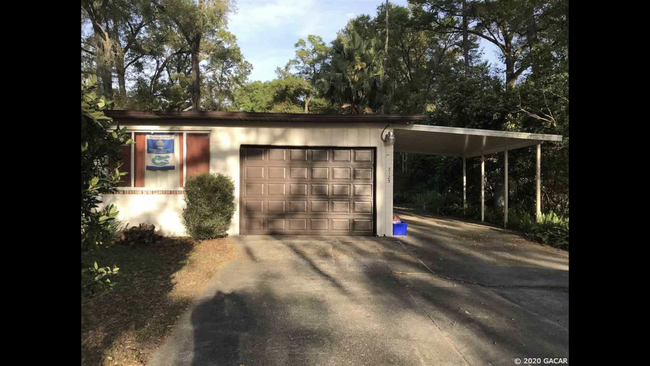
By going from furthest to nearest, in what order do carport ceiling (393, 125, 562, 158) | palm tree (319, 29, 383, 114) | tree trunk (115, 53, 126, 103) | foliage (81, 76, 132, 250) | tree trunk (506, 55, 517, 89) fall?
1. palm tree (319, 29, 383, 114)
2. tree trunk (506, 55, 517, 89)
3. tree trunk (115, 53, 126, 103)
4. carport ceiling (393, 125, 562, 158)
5. foliage (81, 76, 132, 250)

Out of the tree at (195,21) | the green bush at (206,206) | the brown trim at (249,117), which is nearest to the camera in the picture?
the green bush at (206,206)

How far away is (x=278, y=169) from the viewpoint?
8805 mm

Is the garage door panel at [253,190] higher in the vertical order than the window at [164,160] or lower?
lower

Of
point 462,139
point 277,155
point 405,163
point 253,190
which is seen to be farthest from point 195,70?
point 462,139

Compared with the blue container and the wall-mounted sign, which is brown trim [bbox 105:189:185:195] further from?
the blue container

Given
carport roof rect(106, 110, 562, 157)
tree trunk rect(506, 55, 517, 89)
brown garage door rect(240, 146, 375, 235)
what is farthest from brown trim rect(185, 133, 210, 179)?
tree trunk rect(506, 55, 517, 89)

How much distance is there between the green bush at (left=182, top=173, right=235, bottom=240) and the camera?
25.5ft

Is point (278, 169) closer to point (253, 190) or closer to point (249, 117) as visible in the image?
point (253, 190)

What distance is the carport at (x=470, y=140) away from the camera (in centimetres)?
915

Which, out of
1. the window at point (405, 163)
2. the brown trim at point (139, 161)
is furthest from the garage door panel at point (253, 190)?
the window at point (405, 163)

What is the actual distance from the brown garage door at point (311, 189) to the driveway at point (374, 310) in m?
1.32

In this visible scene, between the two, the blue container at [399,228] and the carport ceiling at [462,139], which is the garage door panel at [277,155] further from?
the blue container at [399,228]

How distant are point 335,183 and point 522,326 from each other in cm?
560
